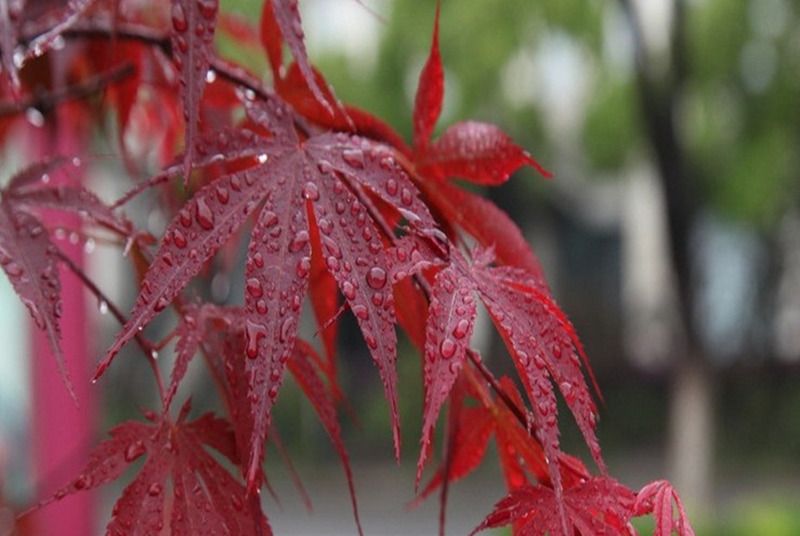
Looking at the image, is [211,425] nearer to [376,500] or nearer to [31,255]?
[31,255]

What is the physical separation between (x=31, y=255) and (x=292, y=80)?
0.17 m

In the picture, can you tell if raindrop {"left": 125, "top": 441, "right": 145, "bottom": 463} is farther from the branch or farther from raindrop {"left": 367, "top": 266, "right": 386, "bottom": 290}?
the branch

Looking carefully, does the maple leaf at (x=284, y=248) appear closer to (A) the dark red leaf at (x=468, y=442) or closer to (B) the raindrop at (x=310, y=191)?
(B) the raindrop at (x=310, y=191)

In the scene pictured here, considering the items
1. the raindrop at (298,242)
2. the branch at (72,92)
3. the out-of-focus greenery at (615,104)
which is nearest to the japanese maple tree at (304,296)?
the raindrop at (298,242)

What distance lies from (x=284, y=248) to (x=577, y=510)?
0.13 meters

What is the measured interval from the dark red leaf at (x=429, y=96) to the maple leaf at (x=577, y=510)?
0.17m

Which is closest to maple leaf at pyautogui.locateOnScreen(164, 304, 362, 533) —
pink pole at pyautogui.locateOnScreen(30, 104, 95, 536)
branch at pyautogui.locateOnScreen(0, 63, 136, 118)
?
branch at pyautogui.locateOnScreen(0, 63, 136, 118)

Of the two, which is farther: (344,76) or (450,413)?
(344,76)

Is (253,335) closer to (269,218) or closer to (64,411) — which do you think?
(269,218)

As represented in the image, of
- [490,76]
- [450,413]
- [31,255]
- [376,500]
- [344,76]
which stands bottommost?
[376,500]

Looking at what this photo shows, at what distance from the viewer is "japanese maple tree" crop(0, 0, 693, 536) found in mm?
346

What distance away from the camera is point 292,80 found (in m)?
0.53

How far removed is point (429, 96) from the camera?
0.48 metres

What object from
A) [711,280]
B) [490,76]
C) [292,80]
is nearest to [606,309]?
[711,280]
